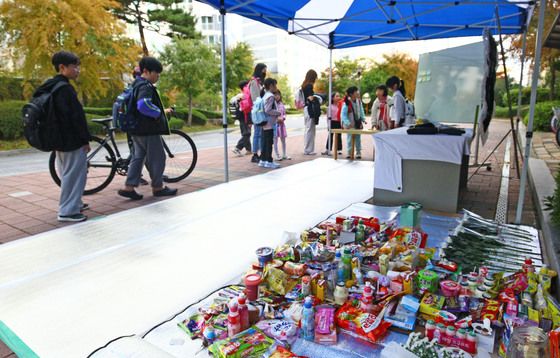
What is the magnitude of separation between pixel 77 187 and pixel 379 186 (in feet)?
9.91

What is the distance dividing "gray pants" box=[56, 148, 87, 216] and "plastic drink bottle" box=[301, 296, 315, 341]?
2.74 m

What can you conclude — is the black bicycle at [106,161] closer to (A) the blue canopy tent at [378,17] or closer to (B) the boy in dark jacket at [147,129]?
(B) the boy in dark jacket at [147,129]

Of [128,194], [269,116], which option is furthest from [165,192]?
[269,116]

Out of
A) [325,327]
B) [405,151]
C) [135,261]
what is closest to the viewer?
[325,327]

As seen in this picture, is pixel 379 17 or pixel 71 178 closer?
pixel 71 178

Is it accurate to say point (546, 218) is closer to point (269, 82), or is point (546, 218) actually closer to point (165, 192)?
point (165, 192)

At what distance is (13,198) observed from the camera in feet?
14.6

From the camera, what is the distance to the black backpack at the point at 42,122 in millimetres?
3223

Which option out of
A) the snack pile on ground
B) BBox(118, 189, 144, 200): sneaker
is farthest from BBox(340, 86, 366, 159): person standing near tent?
the snack pile on ground

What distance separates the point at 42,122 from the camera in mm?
3264

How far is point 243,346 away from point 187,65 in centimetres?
1705

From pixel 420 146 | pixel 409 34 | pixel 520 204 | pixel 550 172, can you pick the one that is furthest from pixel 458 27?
pixel 520 204

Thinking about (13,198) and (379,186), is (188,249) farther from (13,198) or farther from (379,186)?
(13,198)

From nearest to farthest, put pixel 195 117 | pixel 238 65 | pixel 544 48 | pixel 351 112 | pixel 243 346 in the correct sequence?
pixel 243 346, pixel 351 112, pixel 544 48, pixel 195 117, pixel 238 65
